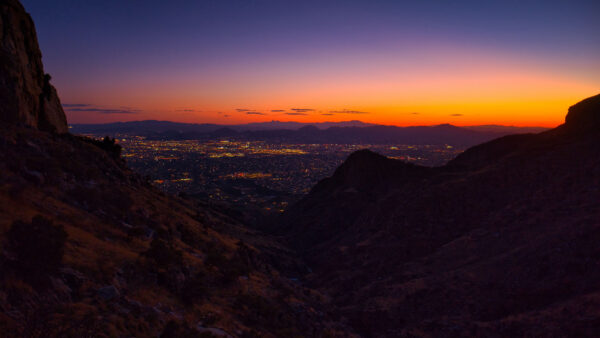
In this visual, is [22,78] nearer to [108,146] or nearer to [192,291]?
[108,146]

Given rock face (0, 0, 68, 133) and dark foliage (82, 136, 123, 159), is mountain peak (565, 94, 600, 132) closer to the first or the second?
dark foliage (82, 136, 123, 159)

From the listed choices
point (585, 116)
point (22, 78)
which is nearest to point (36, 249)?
point (22, 78)

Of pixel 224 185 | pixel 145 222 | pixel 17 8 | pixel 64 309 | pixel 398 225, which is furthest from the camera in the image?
pixel 224 185

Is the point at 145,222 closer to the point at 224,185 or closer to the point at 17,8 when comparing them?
the point at 17,8

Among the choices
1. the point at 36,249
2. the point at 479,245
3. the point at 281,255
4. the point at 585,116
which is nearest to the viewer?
the point at 36,249

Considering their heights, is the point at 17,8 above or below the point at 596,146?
above

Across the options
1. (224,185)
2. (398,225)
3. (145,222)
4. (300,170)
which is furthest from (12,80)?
(300,170)

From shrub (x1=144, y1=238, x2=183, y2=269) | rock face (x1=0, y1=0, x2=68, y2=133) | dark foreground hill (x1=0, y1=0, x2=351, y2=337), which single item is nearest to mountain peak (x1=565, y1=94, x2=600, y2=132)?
dark foreground hill (x1=0, y1=0, x2=351, y2=337)
